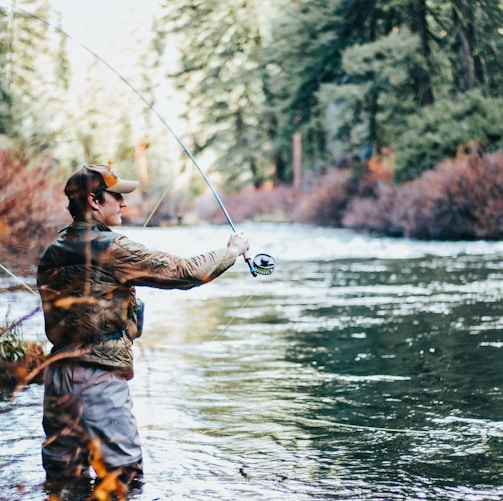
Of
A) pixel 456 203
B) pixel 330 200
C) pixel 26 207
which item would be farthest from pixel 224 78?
pixel 26 207

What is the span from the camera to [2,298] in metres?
8.71

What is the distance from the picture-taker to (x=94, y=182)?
12.4 ft

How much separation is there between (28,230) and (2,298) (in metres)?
0.83

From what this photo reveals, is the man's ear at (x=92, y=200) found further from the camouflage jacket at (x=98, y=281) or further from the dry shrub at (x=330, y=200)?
the dry shrub at (x=330, y=200)

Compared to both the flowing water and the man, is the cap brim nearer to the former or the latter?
the man

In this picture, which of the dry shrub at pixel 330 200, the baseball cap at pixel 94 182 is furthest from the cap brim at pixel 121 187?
the dry shrub at pixel 330 200

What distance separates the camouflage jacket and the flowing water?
32 cm

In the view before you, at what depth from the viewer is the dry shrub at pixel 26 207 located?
597 centimetres

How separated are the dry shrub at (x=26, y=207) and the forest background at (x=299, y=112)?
0.03 metres

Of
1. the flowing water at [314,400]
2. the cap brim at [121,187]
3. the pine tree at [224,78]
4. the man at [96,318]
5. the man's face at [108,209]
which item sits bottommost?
the flowing water at [314,400]

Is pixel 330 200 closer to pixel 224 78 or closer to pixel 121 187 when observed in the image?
pixel 224 78

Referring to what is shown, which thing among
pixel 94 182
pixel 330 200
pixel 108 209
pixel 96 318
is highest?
pixel 330 200

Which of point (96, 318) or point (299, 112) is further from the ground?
point (299, 112)

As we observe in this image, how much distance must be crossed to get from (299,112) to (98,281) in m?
33.0
